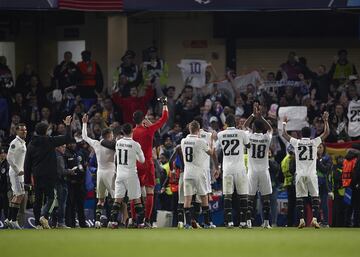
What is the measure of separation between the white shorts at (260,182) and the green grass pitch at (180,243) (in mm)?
1163

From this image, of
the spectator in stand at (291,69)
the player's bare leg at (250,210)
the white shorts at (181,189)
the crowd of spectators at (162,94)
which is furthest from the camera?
the spectator in stand at (291,69)

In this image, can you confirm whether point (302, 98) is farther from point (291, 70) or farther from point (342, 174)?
point (342, 174)

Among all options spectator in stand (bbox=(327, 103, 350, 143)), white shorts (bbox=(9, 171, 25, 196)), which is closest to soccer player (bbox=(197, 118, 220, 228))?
white shorts (bbox=(9, 171, 25, 196))

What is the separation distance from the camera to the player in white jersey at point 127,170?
3005 cm

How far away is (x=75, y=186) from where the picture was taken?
33438mm

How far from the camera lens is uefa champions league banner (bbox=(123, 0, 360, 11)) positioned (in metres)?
38.2

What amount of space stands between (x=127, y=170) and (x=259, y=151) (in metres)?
2.92

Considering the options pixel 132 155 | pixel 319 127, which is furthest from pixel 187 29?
pixel 132 155

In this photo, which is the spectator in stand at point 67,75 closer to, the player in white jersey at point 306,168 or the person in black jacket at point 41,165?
the person in black jacket at point 41,165

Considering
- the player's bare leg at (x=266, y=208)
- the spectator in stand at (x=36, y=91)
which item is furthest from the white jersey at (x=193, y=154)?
the spectator in stand at (x=36, y=91)

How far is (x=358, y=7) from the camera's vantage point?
3772cm

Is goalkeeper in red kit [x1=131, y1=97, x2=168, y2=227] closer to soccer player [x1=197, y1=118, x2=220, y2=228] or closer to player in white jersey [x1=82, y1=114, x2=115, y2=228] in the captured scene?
player in white jersey [x1=82, y1=114, x2=115, y2=228]

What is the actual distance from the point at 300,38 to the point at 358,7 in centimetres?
399

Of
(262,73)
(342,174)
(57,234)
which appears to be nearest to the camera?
(57,234)
